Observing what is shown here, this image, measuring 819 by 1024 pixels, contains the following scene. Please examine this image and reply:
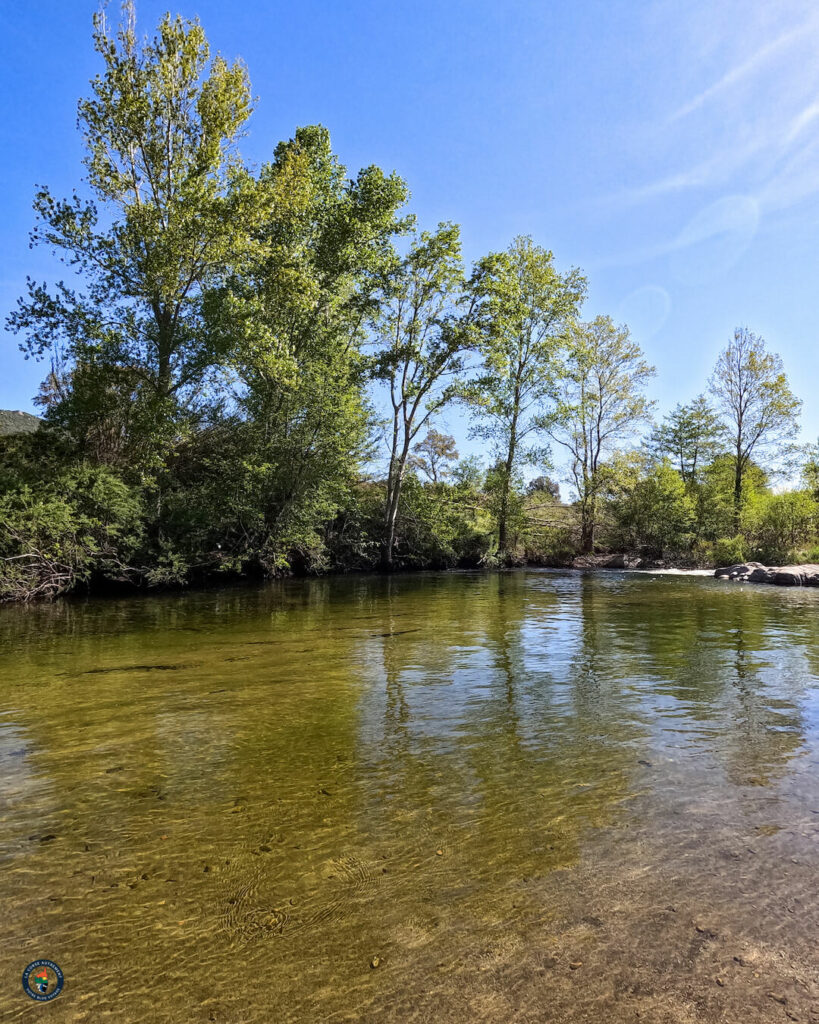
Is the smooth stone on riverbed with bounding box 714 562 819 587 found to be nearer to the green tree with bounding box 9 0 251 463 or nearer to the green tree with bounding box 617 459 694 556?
the green tree with bounding box 617 459 694 556

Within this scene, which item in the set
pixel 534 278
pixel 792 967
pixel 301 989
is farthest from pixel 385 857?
pixel 534 278

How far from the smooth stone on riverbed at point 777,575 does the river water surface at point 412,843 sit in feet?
57.6

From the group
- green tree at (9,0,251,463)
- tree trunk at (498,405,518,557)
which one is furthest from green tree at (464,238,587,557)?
green tree at (9,0,251,463)

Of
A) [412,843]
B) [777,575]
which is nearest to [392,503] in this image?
[777,575]

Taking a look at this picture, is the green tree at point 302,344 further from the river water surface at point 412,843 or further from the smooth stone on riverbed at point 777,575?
the smooth stone on riverbed at point 777,575

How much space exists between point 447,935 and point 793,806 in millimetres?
2325

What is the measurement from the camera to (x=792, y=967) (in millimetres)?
2010

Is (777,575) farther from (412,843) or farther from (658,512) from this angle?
(412,843)

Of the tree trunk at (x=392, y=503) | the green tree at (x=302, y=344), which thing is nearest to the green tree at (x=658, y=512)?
the tree trunk at (x=392, y=503)

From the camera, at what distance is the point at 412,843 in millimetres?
2865

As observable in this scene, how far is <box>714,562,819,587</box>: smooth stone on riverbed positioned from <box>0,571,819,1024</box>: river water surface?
691 inches

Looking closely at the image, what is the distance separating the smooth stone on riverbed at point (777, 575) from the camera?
21.1 metres

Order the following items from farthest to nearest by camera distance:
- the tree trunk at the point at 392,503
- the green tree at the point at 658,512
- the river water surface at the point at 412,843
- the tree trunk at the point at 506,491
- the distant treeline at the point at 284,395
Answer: the green tree at the point at 658,512 < the tree trunk at the point at 506,491 < the tree trunk at the point at 392,503 < the distant treeline at the point at 284,395 < the river water surface at the point at 412,843

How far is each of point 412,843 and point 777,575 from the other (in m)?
23.6
